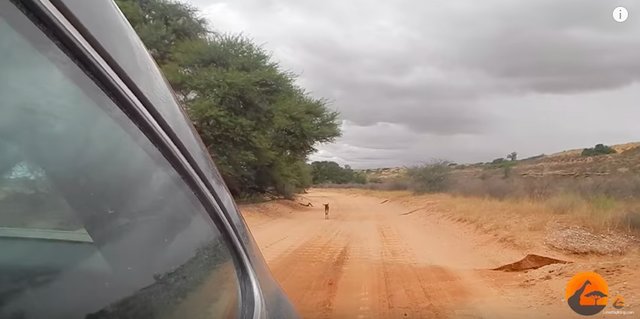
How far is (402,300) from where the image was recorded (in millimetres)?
7059

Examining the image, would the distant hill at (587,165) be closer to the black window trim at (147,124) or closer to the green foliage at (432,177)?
the green foliage at (432,177)

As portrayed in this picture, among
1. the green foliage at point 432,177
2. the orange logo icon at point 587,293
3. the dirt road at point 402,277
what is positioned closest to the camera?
the orange logo icon at point 587,293

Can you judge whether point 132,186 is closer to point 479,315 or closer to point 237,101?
point 479,315

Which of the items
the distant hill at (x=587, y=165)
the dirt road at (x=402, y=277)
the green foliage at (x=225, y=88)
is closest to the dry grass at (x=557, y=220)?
the dirt road at (x=402, y=277)

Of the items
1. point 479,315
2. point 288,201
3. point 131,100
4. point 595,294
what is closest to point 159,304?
point 131,100

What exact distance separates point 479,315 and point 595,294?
184cm

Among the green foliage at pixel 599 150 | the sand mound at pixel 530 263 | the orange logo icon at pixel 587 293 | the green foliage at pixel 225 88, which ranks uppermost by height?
the green foliage at pixel 225 88

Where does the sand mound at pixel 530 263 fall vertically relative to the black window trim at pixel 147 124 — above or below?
below

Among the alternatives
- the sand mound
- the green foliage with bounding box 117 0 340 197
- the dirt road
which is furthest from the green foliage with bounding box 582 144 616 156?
the sand mound

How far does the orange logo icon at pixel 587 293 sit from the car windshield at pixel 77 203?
5.81 meters

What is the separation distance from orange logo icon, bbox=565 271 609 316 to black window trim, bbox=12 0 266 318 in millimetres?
5426

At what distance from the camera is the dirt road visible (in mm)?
6527

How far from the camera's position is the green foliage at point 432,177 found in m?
42.4

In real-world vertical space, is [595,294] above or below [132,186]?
below
